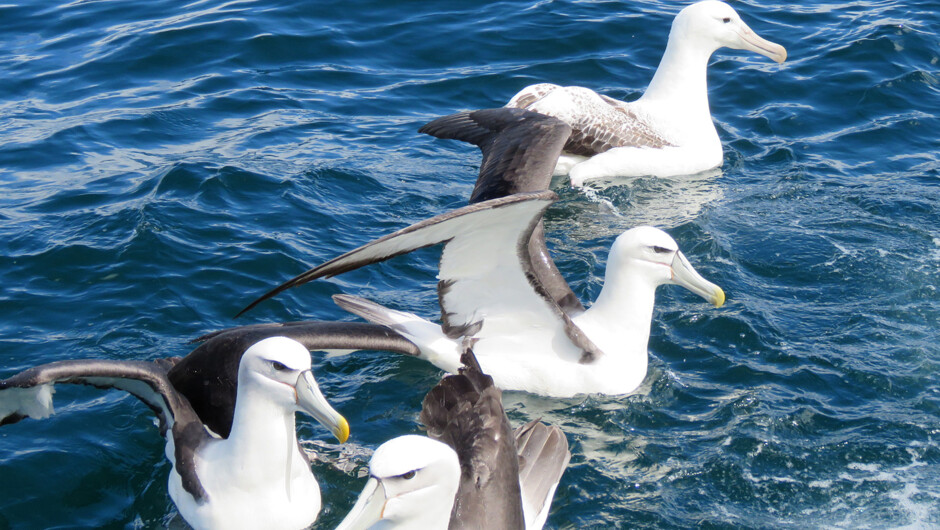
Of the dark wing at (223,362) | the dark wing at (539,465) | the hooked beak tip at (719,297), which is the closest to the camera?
the dark wing at (539,465)

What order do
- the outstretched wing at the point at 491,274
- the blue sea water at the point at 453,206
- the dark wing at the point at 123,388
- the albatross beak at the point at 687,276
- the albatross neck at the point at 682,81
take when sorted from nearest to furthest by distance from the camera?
the dark wing at the point at 123,388 → the outstretched wing at the point at 491,274 → the blue sea water at the point at 453,206 → the albatross beak at the point at 687,276 → the albatross neck at the point at 682,81

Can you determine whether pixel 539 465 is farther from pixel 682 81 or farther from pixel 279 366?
pixel 682 81

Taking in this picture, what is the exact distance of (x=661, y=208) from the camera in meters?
11.0

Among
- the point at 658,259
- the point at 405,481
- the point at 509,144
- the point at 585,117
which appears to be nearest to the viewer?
the point at 405,481

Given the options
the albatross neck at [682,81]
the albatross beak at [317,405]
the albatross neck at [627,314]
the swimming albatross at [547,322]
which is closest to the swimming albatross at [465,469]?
the albatross beak at [317,405]

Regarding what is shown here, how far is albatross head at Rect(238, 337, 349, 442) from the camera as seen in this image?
18.9 ft

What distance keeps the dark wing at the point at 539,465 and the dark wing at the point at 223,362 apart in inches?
52.0

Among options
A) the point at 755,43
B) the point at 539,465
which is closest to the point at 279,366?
the point at 539,465

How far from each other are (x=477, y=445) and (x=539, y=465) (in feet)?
2.51

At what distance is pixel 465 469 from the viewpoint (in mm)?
5836

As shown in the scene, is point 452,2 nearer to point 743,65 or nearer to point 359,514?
point 743,65

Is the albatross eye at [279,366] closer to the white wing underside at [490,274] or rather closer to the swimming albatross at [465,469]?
the white wing underside at [490,274]

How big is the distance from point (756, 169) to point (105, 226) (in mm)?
6821

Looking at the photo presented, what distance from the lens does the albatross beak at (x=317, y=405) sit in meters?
5.76
